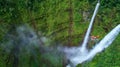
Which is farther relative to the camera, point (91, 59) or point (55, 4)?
point (55, 4)

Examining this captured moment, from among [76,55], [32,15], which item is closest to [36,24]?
[32,15]

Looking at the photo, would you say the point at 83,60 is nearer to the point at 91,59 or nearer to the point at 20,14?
the point at 91,59

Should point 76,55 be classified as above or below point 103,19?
below

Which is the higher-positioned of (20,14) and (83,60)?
(20,14)

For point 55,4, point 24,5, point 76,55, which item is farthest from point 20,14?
point 76,55

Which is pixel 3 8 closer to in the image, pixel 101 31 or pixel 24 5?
pixel 24 5

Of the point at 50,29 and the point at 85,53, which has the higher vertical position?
the point at 50,29
